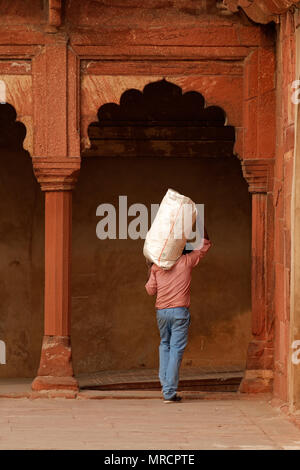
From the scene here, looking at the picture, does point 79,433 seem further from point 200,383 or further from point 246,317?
point 246,317

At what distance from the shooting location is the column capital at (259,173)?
9.23m

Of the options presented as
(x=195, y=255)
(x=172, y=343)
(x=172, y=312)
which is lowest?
(x=172, y=343)

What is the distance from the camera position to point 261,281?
30.5 ft

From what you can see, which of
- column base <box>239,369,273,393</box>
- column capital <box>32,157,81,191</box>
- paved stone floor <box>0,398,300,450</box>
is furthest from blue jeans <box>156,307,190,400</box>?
column capital <box>32,157,81,191</box>

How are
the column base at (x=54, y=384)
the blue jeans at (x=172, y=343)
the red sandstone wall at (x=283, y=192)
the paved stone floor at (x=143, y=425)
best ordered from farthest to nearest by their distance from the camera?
the column base at (x=54, y=384)
the blue jeans at (x=172, y=343)
the red sandstone wall at (x=283, y=192)
the paved stone floor at (x=143, y=425)

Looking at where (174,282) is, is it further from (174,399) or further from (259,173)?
(259,173)

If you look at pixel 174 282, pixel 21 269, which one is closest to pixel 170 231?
pixel 174 282

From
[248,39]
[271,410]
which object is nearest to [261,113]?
[248,39]

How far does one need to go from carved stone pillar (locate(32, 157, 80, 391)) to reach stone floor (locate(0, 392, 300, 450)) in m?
0.33

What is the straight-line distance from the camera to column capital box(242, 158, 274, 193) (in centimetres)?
923

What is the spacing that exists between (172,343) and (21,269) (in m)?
3.61

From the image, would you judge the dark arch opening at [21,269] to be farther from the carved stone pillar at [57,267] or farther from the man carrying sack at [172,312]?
the man carrying sack at [172,312]

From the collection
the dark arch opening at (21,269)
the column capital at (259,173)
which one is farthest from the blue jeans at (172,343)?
the dark arch opening at (21,269)

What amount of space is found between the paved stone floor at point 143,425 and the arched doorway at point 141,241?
3.10 m
